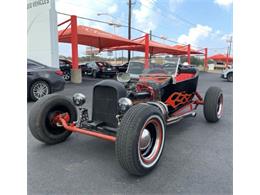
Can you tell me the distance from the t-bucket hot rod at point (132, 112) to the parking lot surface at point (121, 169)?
0.20 meters

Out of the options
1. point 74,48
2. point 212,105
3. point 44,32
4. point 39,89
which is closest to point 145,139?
point 212,105

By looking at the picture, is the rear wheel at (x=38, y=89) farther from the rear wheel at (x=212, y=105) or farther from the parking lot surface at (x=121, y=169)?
the rear wheel at (x=212, y=105)

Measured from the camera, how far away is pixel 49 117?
3.50 metres

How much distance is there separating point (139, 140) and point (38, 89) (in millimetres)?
5775

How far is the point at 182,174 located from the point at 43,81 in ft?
19.7

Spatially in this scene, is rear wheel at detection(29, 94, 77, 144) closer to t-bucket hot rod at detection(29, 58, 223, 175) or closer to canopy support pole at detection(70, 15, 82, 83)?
t-bucket hot rod at detection(29, 58, 223, 175)

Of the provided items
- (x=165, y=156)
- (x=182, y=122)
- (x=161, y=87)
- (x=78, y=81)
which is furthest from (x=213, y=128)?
(x=78, y=81)

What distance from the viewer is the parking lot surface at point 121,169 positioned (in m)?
→ 2.46

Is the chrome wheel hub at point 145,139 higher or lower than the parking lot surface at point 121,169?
higher

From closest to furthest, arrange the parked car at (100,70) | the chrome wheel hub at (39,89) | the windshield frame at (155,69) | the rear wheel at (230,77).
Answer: the windshield frame at (155,69)
the chrome wheel hub at (39,89)
the rear wheel at (230,77)
the parked car at (100,70)

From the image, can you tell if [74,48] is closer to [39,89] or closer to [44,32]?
[44,32]

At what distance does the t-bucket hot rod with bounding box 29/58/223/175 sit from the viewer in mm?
2527

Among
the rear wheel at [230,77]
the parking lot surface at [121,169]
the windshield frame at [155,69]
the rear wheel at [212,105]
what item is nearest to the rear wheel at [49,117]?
the parking lot surface at [121,169]

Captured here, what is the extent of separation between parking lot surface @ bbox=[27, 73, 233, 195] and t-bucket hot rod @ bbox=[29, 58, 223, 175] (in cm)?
20
